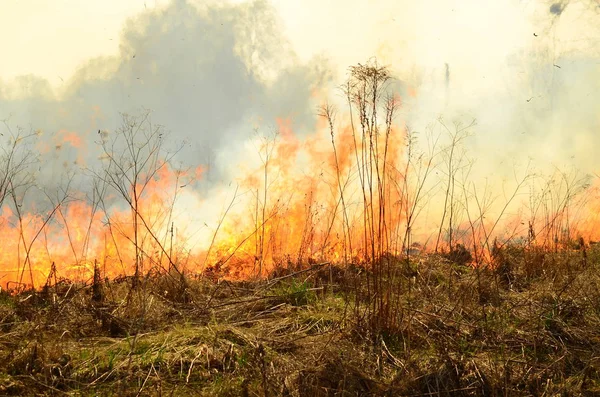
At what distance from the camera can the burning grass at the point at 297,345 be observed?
2.64m

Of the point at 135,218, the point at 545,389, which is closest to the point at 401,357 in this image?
the point at 545,389

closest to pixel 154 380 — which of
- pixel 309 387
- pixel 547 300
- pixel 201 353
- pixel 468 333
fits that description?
pixel 201 353

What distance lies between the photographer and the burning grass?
2639 mm

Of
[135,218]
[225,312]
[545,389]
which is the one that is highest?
[135,218]

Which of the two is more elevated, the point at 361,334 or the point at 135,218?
the point at 135,218

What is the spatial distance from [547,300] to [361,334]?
6.20 feet

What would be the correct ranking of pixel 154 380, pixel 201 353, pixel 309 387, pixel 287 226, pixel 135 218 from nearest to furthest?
pixel 309 387, pixel 154 380, pixel 201 353, pixel 135 218, pixel 287 226

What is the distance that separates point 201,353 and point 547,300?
9.50ft

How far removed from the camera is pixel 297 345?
10.2 feet

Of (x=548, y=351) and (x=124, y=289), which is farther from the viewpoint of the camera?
(x=124, y=289)

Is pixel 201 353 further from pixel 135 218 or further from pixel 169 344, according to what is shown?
pixel 135 218

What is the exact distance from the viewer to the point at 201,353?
2.95 metres

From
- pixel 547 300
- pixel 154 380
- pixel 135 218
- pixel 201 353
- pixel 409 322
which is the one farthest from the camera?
pixel 135 218

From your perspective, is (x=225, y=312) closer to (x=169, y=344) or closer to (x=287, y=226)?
(x=169, y=344)
